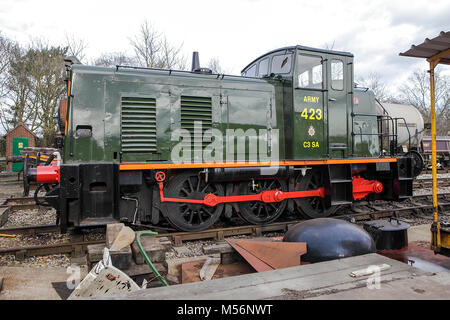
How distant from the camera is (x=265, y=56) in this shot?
7418mm

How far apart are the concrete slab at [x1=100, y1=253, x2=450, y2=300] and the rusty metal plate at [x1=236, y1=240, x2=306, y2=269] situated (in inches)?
16.1

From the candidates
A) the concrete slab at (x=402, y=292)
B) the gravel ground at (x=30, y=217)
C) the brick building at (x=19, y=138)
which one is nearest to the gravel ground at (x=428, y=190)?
the concrete slab at (x=402, y=292)

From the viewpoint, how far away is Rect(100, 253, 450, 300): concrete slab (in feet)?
7.56

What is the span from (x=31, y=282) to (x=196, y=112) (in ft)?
12.7

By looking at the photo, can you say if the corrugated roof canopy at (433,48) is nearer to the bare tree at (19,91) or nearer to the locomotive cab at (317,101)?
the locomotive cab at (317,101)

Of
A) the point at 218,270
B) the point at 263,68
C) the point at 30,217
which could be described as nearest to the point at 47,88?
the point at 30,217

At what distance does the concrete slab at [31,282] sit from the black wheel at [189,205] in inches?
74.3

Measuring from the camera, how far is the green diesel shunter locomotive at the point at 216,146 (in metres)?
5.44

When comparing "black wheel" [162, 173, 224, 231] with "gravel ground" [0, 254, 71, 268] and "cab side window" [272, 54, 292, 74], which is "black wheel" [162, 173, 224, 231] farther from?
"cab side window" [272, 54, 292, 74]

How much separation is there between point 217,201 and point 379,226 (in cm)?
295
